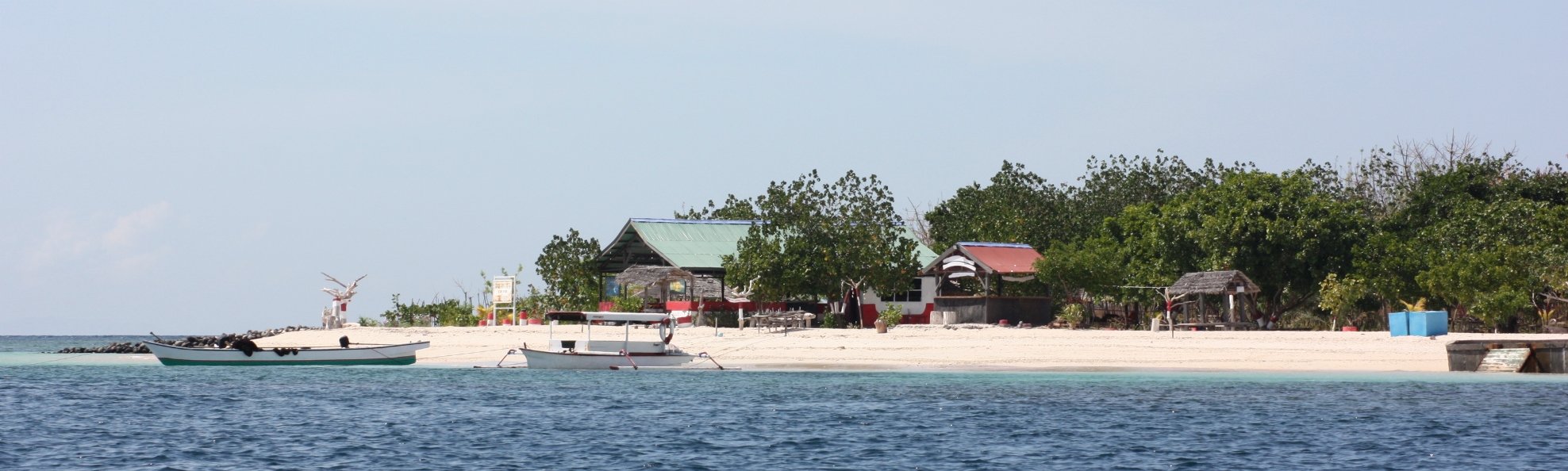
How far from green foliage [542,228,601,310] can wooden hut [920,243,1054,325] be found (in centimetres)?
1447

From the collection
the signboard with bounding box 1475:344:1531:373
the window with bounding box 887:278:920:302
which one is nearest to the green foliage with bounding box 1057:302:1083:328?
the window with bounding box 887:278:920:302

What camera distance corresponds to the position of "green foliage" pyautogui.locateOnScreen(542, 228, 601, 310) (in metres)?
59.3

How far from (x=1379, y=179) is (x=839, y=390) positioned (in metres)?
42.5

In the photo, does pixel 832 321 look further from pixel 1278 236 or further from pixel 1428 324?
pixel 1428 324

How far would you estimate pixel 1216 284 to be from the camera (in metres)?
45.4

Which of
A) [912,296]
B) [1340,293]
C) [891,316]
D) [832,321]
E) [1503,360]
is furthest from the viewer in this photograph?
[912,296]

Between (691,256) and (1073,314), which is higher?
(691,256)

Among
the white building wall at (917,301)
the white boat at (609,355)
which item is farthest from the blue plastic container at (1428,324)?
the white boat at (609,355)

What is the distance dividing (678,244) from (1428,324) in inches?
1076

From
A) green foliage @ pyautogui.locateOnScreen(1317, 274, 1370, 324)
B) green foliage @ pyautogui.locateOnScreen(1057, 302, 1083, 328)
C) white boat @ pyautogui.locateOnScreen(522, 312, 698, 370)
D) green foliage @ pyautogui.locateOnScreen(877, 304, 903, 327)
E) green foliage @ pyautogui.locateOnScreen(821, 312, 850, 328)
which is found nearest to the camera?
white boat @ pyautogui.locateOnScreen(522, 312, 698, 370)

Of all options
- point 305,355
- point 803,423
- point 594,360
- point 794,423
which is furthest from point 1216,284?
point 305,355

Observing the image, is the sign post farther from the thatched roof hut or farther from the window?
the thatched roof hut

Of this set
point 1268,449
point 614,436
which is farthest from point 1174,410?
point 614,436

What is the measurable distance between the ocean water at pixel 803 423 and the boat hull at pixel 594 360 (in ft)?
6.30
